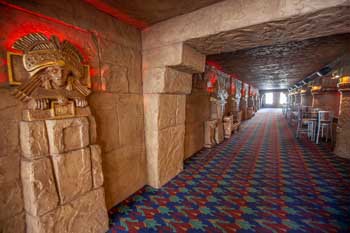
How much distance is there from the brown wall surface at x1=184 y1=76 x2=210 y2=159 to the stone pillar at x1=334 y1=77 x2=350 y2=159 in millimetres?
3070

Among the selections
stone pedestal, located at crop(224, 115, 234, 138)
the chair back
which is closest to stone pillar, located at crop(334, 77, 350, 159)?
the chair back

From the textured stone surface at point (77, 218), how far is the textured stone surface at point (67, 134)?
500 millimetres

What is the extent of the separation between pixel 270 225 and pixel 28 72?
8.72 ft

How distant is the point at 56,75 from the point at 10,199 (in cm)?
102

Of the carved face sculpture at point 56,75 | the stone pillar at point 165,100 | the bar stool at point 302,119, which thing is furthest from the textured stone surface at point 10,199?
the bar stool at point 302,119

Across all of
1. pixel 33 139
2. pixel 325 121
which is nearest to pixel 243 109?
pixel 325 121

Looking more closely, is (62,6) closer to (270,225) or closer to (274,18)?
(274,18)

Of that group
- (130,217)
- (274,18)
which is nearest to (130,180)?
(130,217)

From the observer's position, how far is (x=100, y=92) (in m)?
1.75

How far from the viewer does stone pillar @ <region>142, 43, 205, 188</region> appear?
2.06m

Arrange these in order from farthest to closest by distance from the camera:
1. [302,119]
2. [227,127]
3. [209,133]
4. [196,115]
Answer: [227,127], [302,119], [209,133], [196,115]

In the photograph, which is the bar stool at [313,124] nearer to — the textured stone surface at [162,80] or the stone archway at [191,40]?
the stone archway at [191,40]

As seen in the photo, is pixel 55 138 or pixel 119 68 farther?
pixel 119 68

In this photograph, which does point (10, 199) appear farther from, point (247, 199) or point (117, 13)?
point (247, 199)
